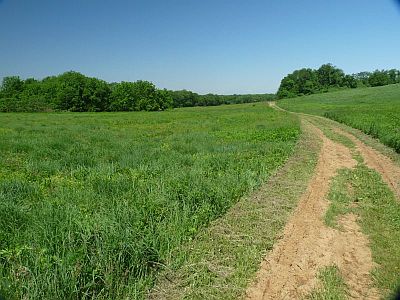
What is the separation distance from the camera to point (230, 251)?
18.0 feet

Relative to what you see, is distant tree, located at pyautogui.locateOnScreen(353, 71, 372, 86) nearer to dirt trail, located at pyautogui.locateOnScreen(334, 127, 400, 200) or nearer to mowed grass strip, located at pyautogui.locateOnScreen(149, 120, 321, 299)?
dirt trail, located at pyautogui.locateOnScreen(334, 127, 400, 200)

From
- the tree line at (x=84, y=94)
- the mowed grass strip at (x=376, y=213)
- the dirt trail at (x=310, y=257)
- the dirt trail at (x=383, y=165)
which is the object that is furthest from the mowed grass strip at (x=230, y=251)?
the tree line at (x=84, y=94)

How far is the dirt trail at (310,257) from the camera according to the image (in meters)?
4.47

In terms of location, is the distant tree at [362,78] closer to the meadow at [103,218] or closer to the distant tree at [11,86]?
the distant tree at [11,86]

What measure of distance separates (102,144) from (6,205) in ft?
36.8

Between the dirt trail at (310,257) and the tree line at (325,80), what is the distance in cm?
12672

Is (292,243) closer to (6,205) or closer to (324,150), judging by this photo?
(6,205)

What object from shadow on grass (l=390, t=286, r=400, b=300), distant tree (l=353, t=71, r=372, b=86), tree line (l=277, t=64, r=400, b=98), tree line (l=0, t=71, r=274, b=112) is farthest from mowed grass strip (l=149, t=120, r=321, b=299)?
distant tree (l=353, t=71, r=372, b=86)

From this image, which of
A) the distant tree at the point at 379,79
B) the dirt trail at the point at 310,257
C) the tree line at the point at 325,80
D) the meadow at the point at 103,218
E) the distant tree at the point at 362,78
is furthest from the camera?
the distant tree at the point at 362,78

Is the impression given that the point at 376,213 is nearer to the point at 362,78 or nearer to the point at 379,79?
the point at 379,79

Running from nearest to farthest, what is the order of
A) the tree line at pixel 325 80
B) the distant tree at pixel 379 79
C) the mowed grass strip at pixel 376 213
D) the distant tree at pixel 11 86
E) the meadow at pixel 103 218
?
the meadow at pixel 103 218, the mowed grass strip at pixel 376 213, the distant tree at pixel 11 86, the distant tree at pixel 379 79, the tree line at pixel 325 80

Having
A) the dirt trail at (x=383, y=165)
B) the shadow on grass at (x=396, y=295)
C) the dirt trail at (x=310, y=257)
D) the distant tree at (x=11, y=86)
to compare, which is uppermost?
the distant tree at (x=11, y=86)

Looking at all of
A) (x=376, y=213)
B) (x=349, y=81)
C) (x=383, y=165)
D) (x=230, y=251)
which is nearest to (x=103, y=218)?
(x=230, y=251)

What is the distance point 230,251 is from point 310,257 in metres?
1.22
